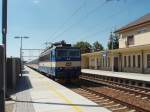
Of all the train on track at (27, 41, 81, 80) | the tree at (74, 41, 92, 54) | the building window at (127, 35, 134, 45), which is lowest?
the train on track at (27, 41, 81, 80)

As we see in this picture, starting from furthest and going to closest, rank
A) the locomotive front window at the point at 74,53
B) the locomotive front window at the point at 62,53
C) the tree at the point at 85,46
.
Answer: the tree at the point at 85,46 < the locomotive front window at the point at 74,53 < the locomotive front window at the point at 62,53

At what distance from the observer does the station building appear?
37684mm

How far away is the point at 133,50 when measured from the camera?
39.6 m

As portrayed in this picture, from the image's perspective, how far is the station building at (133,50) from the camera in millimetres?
37684

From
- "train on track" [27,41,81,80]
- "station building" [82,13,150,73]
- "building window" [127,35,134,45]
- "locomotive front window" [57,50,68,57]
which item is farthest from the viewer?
"building window" [127,35,134,45]

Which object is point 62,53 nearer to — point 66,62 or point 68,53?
point 68,53

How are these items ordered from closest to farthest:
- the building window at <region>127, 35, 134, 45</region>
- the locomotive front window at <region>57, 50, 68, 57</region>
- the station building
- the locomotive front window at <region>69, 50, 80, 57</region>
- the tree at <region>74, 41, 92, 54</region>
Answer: the locomotive front window at <region>57, 50, 68, 57</region> → the locomotive front window at <region>69, 50, 80, 57</region> → the station building → the building window at <region>127, 35, 134, 45</region> → the tree at <region>74, 41, 92, 54</region>

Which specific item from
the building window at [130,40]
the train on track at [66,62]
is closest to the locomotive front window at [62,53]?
the train on track at [66,62]

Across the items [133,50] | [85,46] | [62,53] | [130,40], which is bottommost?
[62,53]

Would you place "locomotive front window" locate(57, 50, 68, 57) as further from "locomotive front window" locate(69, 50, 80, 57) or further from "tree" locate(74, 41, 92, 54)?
"tree" locate(74, 41, 92, 54)

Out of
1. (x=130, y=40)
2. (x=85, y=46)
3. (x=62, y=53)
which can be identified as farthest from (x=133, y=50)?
(x=85, y=46)

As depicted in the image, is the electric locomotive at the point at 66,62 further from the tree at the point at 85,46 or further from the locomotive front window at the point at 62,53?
the tree at the point at 85,46

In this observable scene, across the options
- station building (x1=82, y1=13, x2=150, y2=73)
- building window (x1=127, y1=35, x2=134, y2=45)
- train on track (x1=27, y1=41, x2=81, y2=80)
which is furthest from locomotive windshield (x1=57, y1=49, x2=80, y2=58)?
building window (x1=127, y1=35, x2=134, y2=45)

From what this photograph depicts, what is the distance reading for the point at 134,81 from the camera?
81.6 feet
